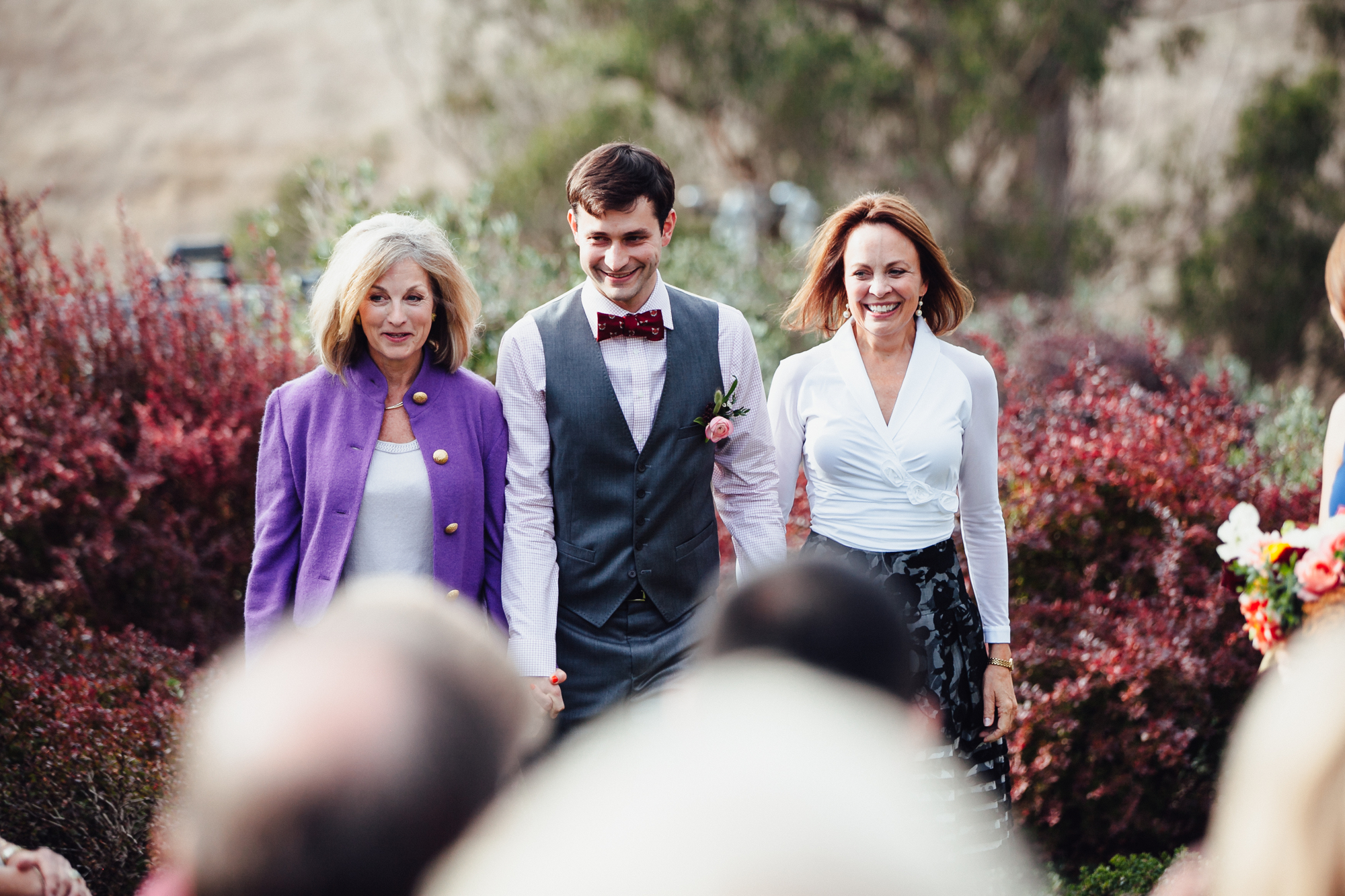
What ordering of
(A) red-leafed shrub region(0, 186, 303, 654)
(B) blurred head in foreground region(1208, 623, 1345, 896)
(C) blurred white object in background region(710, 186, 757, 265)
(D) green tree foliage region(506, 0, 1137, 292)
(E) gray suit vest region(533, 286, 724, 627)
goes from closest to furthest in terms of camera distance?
(B) blurred head in foreground region(1208, 623, 1345, 896) → (E) gray suit vest region(533, 286, 724, 627) → (A) red-leafed shrub region(0, 186, 303, 654) → (C) blurred white object in background region(710, 186, 757, 265) → (D) green tree foliage region(506, 0, 1137, 292)

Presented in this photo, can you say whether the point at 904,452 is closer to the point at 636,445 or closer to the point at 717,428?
the point at 717,428

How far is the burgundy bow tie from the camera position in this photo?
9.34 ft

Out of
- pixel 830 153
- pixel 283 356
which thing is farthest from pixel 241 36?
pixel 283 356

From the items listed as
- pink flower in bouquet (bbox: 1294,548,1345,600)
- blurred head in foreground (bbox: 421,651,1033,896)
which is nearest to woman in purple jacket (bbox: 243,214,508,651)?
blurred head in foreground (bbox: 421,651,1033,896)

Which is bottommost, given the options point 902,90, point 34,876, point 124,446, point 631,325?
point 34,876

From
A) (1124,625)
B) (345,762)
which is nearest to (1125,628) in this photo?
(1124,625)

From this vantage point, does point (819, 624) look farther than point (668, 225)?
No

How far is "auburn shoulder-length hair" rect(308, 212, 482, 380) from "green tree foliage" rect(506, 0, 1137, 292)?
38.4 ft

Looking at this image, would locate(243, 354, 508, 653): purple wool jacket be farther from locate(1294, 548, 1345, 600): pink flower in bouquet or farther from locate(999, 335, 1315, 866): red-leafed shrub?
locate(999, 335, 1315, 866): red-leafed shrub

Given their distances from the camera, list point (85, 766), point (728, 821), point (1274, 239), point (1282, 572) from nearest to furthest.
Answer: point (728, 821) < point (1282, 572) < point (85, 766) < point (1274, 239)

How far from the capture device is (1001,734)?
292cm

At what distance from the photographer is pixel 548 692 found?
268cm

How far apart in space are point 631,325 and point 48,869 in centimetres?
170

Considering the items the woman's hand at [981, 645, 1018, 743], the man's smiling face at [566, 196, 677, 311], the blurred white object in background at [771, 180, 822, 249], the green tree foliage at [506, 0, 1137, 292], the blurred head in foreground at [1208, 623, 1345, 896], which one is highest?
the green tree foliage at [506, 0, 1137, 292]
